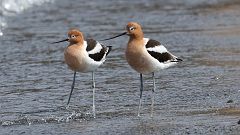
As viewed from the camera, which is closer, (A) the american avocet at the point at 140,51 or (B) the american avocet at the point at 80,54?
(A) the american avocet at the point at 140,51

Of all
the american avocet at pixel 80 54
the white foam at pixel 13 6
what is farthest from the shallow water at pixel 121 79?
the white foam at pixel 13 6

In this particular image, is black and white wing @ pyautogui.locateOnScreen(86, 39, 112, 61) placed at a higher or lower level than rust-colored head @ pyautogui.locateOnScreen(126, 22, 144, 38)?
lower

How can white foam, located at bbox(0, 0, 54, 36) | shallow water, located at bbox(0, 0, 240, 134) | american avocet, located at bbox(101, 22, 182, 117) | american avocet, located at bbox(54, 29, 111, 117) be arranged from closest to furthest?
1. shallow water, located at bbox(0, 0, 240, 134)
2. american avocet, located at bbox(101, 22, 182, 117)
3. american avocet, located at bbox(54, 29, 111, 117)
4. white foam, located at bbox(0, 0, 54, 36)

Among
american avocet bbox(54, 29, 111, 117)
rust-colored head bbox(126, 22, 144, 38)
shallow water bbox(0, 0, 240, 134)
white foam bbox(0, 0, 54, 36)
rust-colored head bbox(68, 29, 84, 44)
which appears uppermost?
rust-colored head bbox(126, 22, 144, 38)

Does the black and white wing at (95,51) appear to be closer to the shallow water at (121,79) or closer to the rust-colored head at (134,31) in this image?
the shallow water at (121,79)

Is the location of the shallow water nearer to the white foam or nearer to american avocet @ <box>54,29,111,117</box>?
american avocet @ <box>54,29,111,117</box>

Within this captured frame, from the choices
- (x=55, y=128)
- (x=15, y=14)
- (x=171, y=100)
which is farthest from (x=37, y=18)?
(x=55, y=128)

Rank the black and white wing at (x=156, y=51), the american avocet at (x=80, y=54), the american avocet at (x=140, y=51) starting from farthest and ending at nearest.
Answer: the american avocet at (x=80, y=54), the black and white wing at (x=156, y=51), the american avocet at (x=140, y=51)

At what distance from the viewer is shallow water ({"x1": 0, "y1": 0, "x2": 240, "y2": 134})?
26.8ft

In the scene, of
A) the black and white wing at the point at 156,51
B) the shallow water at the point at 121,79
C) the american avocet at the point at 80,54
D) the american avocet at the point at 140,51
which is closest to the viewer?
the shallow water at the point at 121,79

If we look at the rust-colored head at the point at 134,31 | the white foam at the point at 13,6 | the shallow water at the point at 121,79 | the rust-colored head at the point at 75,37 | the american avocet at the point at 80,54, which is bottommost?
the shallow water at the point at 121,79

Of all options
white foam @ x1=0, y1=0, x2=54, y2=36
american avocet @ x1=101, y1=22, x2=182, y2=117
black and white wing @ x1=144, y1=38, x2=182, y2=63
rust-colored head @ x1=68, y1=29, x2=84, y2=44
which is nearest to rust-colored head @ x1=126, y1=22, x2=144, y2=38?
american avocet @ x1=101, y1=22, x2=182, y2=117

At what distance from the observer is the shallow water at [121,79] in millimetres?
8172

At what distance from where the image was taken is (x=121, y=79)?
10961mm
